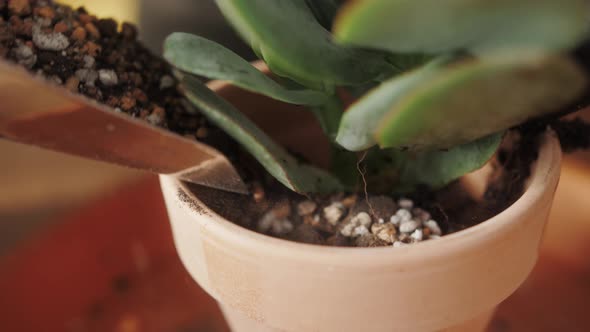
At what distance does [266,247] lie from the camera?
38 cm

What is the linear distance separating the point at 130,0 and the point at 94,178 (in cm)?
23

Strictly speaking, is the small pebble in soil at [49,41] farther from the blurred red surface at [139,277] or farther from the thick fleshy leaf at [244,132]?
the blurred red surface at [139,277]

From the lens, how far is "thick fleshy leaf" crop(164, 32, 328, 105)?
0.38 metres

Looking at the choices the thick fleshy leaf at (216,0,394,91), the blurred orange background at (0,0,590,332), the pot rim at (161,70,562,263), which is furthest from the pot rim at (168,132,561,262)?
the blurred orange background at (0,0,590,332)

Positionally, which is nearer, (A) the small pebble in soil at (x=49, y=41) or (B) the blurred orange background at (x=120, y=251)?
(A) the small pebble in soil at (x=49, y=41)

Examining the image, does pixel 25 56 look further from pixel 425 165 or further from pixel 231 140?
pixel 425 165

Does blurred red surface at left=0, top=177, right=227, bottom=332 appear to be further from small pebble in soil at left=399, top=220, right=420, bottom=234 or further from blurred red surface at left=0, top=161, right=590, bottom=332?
small pebble in soil at left=399, top=220, right=420, bottom=234

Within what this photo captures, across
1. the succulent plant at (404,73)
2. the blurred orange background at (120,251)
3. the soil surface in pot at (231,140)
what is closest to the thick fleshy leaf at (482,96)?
the succulent plant at (404,73)

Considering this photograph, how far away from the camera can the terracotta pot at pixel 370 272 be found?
14.8 inches

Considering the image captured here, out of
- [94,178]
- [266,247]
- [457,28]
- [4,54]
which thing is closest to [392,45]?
[457,28]

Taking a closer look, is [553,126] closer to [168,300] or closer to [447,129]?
[447,129]

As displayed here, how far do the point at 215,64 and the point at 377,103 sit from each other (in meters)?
0.11

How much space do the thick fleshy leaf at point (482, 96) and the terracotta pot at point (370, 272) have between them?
7 cm

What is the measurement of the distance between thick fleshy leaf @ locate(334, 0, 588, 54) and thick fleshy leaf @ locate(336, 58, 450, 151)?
3 centimetres
